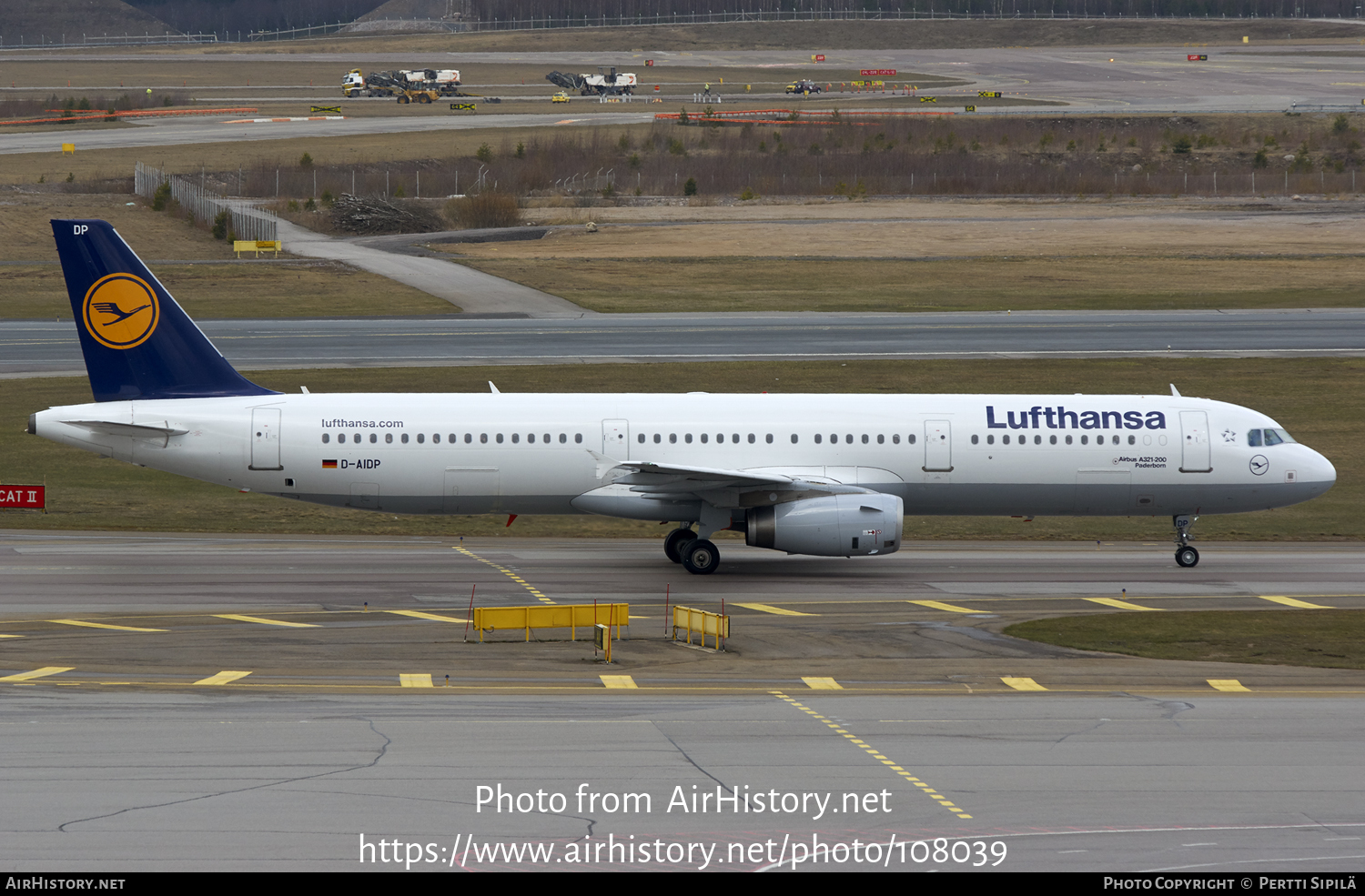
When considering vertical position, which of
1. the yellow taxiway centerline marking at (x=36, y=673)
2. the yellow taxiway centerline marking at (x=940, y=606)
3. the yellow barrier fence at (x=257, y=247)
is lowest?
the yellow taxiway centerline marking at (x=940, y=606)

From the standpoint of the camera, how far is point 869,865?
648 inches

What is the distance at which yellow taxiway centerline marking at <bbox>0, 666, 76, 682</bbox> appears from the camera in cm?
2475

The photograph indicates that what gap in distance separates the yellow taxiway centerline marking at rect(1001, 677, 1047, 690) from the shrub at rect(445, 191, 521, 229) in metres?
81.1

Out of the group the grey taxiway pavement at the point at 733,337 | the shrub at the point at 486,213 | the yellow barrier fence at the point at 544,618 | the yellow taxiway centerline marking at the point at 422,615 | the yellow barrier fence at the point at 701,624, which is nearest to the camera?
the yellow barrier fence at the point at 701,624

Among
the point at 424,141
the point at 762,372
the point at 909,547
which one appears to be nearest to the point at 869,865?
the point at 909,547

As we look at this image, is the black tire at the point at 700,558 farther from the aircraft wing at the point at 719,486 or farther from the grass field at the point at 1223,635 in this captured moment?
the grass field at the point at 1223,635

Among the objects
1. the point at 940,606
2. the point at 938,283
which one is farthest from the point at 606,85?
the point at 940,606

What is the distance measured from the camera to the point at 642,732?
2202 cm

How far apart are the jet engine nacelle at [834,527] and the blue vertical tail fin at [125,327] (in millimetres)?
14210

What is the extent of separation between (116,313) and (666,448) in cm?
1367

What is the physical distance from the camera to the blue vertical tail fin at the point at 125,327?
116ft

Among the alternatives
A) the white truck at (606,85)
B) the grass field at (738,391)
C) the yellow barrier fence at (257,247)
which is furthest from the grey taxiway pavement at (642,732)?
the white truck at (606,85)

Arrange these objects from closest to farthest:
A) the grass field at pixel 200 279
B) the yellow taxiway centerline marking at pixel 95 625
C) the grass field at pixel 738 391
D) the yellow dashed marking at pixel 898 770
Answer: the yellow dashed marking at pixel 898 770
the yellow taxiway centerline marking at pixel 95 625
the grass field at pixel 738 391
the grass field at pixel 200 279
